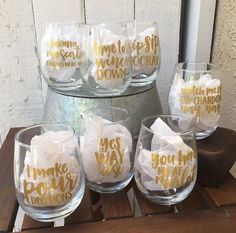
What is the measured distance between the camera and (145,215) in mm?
421

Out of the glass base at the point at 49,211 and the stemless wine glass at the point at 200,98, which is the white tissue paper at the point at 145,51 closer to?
the stemless wine glass at the point at 200,98

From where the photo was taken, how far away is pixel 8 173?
500 millimetres

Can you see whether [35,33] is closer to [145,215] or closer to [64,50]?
[64,50]

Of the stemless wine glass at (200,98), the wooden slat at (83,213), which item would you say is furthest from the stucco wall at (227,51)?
the wooden slat at (83,213)

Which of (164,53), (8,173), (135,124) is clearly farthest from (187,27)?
(8,173)

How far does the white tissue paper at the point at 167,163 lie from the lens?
0.40 m

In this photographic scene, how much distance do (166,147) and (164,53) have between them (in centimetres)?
34

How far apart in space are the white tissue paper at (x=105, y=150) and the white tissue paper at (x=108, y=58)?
0.26 feet

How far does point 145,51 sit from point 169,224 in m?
0.27

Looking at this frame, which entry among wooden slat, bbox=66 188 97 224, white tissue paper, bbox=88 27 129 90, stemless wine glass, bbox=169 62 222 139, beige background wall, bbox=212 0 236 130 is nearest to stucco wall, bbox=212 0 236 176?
beige background wall, bbox=212 0 236 130

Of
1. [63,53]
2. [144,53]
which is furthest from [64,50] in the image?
[144,53]

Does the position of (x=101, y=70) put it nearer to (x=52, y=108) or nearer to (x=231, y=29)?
(x=52, y=108)

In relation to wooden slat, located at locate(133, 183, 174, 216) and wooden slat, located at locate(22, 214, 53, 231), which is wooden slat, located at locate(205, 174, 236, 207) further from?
wooden slat, located at locate(22, 214, 53, 231)

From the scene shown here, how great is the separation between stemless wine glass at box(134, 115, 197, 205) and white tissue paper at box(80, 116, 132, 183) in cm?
2
